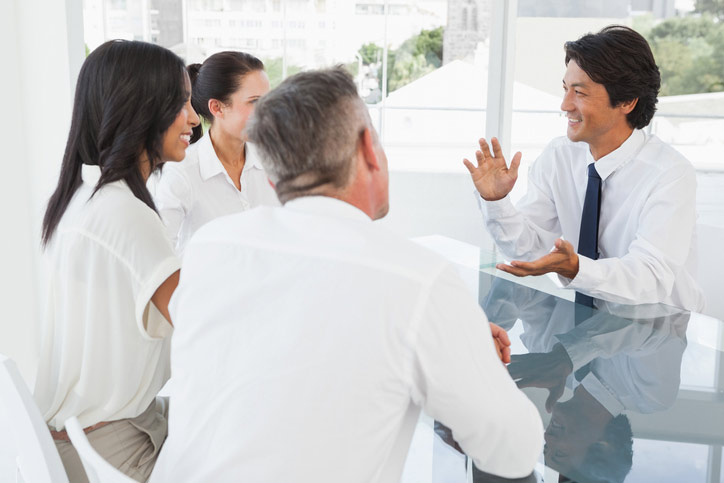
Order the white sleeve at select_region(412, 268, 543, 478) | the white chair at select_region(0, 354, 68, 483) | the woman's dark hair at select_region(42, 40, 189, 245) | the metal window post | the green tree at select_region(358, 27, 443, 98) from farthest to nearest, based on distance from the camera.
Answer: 1. the green tree at select_region(358, 27, 443, 98)
2. the metal window post
3. the woman's dark hair at select_region(42, 40, 189, 245)
4. the white chair at select_region(0, 354, 68, 483)
5. the white sleeve at select_region(412, 268, 543, 478)

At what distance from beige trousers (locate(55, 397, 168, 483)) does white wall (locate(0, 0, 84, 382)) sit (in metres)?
2.08

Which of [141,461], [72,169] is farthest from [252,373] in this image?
[72,169]

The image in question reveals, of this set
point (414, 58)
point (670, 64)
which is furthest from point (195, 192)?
point (670, 64)

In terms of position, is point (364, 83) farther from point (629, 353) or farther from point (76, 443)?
point (76, 443)

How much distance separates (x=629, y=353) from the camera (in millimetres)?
1766

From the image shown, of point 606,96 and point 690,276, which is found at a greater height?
point 606,96

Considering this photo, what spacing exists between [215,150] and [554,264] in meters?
1.16

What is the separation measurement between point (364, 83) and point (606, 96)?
9.05 feet

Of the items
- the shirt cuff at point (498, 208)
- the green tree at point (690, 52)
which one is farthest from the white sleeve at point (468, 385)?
the green tree at point (690, 52)

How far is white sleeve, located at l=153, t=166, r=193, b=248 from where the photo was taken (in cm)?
236

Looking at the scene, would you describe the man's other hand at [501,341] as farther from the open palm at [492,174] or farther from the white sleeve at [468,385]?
the open palm at [492,174]

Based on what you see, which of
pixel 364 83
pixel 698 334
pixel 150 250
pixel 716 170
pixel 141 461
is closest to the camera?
pixel 150 250

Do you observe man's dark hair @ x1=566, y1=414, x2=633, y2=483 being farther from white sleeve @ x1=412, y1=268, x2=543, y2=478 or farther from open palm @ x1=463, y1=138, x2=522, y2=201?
open palm @ x1=463, y1=138, x2=522, y2=201

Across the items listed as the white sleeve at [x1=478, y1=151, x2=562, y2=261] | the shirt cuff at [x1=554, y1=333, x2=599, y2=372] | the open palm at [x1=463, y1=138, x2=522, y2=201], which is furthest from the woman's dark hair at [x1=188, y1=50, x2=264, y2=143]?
the shirt cuff at [x1=554, y1=333, x2=599, y2=372]
